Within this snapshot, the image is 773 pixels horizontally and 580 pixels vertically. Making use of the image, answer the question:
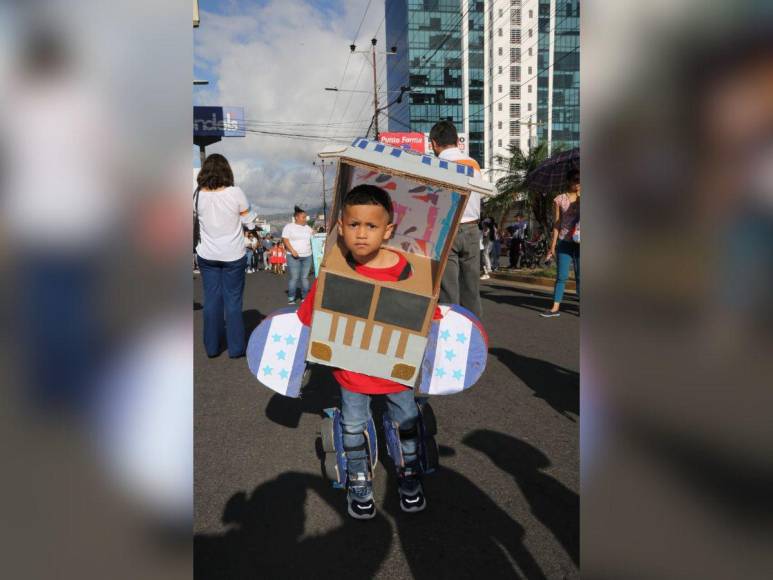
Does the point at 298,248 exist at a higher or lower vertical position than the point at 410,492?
higher

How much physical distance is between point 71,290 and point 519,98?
90.5 metres

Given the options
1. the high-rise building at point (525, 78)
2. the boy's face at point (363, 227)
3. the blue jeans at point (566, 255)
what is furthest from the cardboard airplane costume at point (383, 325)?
the high-rise building at point (525, 78)

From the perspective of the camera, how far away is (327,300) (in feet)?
7.35

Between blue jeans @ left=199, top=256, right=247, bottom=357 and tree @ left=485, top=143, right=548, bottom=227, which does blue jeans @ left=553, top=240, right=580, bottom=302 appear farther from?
tree @ left=485, top=143, right=548, bottom=227

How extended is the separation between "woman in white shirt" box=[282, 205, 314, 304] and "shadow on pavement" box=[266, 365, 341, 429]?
17.5 ft

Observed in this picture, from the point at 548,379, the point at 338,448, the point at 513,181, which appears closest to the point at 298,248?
the point at 548,379

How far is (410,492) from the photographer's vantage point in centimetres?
242

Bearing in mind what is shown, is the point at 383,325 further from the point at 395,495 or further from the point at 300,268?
the point at 300,268

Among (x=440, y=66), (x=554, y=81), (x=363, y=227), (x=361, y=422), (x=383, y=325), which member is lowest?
(x=361, y=422)

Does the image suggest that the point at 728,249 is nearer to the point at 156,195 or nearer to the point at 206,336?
the point at 156,195

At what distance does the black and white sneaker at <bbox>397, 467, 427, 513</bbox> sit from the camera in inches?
94.9

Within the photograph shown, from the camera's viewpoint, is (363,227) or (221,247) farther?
(221,247)

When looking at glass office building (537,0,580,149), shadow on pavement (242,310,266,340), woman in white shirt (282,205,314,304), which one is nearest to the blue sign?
woman in white shirt (282,205,314,304)

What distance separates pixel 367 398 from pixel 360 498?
1.38ft
